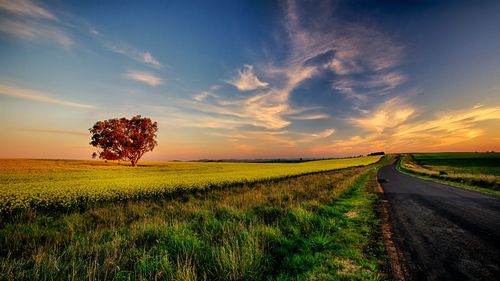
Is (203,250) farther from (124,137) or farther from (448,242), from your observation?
(124,137)

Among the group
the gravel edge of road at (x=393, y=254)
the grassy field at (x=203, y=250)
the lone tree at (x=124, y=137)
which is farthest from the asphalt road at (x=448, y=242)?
the lone tree at (x=124, y=137)

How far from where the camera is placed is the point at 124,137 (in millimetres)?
58844

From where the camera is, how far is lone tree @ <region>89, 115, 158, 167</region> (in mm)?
57281

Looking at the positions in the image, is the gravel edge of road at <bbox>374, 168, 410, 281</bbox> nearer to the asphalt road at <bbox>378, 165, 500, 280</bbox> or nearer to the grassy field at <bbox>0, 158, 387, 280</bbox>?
the asphalt road at <bbox>378, 165, 500, 280</bbox>

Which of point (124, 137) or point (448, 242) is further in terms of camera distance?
point (124, 137)

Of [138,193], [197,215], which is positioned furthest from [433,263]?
[138,193]

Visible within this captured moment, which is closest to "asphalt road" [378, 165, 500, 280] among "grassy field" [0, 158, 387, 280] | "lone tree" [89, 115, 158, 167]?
"grassy field" [0, 158, 387, 280]

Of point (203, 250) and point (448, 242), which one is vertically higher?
point (203, 250)

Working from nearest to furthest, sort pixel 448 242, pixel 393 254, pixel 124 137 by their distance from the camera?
pixel 393 254
pixel 448 242
pixel 124 137

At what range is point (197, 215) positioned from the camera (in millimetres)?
9141

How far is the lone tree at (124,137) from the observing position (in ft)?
188

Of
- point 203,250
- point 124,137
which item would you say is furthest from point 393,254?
point 124,137

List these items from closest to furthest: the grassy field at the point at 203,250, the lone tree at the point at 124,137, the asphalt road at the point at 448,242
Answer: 1. the grassy field at the point at 203,250
2. the asphalt road at the point at 448,242
3. the lone tree at the point at 124,137

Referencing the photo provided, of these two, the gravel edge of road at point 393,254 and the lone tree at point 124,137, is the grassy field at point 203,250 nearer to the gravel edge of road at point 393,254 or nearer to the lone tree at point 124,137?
the gravel edge of road at point 393,254
